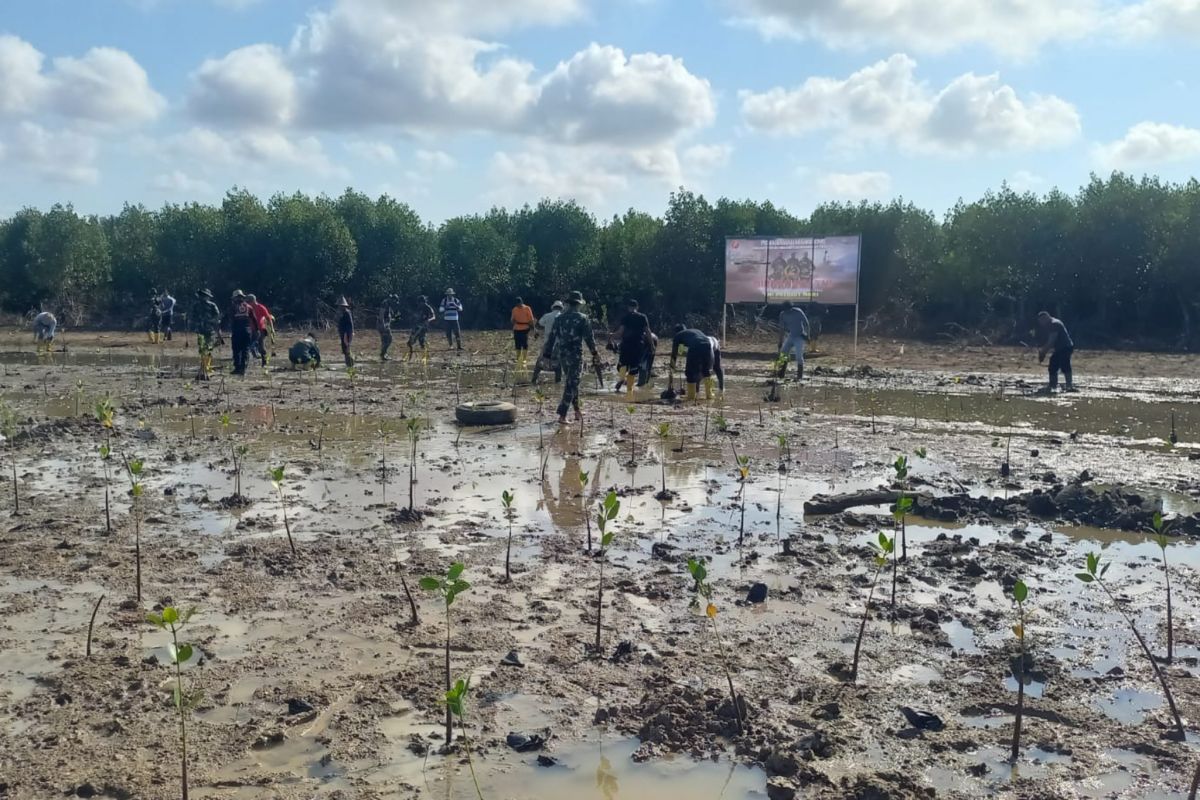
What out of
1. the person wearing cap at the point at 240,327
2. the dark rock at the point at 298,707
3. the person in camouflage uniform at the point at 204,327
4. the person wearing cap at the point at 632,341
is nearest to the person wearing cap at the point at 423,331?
the person wearing cap at the point at 240,327

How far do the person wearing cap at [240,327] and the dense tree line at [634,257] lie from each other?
1945 cm

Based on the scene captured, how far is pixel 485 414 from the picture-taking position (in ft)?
44.6

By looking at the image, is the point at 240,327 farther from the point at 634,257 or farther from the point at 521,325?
the point at 634,257

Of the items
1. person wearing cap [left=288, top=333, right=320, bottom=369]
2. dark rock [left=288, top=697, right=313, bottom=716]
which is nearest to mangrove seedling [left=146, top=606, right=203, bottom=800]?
dark rock [left=288, top=697, right=313, bottom=716]

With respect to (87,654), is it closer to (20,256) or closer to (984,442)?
(984,442)

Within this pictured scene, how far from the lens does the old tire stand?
13.6 metres

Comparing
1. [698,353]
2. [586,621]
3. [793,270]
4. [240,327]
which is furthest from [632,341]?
[793,270]

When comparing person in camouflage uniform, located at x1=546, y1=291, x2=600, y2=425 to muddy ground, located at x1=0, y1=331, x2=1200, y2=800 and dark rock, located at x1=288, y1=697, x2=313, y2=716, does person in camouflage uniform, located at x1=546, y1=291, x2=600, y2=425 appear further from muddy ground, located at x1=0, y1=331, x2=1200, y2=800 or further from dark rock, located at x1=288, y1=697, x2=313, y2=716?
dark rock, located at x1=288, y1=697, x2=313, y2=716

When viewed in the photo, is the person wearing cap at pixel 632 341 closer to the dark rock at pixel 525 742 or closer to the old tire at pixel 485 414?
the old tire at pixel 485 414

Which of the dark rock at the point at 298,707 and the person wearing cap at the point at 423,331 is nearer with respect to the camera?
the dark rock at the point at 298,707

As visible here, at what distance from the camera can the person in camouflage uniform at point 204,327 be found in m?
18.9

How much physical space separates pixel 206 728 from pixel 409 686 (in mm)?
937

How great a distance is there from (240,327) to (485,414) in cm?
833

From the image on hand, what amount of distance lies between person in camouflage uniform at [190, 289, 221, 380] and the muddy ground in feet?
21.1
